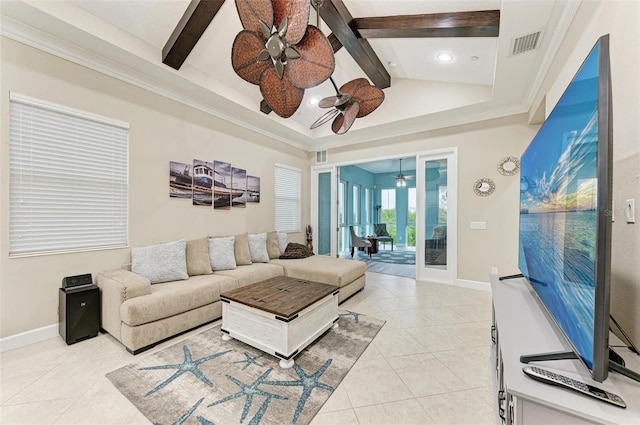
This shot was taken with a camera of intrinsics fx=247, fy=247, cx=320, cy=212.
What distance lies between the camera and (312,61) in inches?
67.4

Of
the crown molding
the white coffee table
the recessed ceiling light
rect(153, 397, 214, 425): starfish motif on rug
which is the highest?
the recessed ceiling light

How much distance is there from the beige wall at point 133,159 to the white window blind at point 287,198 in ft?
1.50

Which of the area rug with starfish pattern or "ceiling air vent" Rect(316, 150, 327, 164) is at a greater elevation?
"ceiling air vent" Rect(316, 150, 327, 164)

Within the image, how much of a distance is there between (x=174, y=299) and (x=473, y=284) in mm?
4367

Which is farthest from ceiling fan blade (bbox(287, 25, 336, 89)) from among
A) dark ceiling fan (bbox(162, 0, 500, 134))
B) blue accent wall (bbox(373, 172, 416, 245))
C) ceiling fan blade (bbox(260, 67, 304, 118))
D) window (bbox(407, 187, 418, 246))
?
blue accent wall (bbox(373, 172, 416, 245))

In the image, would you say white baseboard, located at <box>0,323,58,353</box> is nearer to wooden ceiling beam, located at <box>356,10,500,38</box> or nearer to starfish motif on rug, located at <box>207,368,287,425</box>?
starfish motif on rug, located at <box>207,368,287,425</box>

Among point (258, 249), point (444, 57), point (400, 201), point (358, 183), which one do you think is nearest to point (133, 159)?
point (258, 249)

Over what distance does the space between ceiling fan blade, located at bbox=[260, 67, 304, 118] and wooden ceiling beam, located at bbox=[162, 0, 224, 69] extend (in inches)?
47.3

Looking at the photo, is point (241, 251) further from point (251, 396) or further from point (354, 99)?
point (354, 99)

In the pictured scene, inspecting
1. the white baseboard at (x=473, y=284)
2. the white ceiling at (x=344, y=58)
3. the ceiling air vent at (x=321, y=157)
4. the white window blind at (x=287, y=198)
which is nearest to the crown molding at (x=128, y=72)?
the white ceiling at (x=344, y=58)

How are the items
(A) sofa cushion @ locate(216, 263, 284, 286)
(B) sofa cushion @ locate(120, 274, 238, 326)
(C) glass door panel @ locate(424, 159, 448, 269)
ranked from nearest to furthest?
(B) sofa cushion @ locate(120, 274, 238, 326) < (A) sofa cushion @ locate(216, 263, 284, 286) < (C) glass door panel @ locate(424, 159, 448, 269)

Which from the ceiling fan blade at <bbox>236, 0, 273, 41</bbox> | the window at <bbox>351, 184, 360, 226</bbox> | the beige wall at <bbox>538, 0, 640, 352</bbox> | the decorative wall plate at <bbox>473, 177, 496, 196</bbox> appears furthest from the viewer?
the window at <bbox>351, 184, 360, 226</bbox>

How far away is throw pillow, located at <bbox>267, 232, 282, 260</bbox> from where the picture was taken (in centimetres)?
451

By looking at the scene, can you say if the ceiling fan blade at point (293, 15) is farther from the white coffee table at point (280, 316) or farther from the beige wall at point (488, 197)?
the beige wall at point (488, 197)
